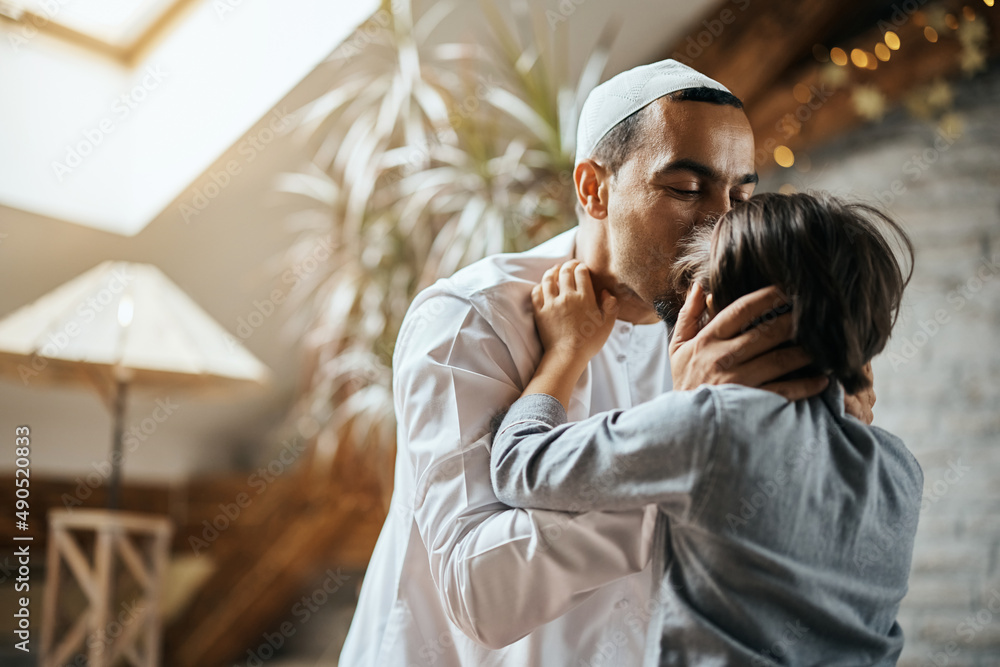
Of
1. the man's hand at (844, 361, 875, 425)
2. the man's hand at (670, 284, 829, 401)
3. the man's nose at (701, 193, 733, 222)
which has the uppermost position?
the man's nose at (701, 193, 733, 222)

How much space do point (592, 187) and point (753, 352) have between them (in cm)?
55

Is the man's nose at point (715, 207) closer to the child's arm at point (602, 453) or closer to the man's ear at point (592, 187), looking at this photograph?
the man's ear at point (592, 187)

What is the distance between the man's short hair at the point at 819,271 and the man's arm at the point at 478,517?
11.3 inches

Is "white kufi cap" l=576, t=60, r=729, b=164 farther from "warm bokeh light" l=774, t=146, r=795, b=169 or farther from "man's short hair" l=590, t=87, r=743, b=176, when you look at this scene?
"warm bokeh light" l=774, t=146, r=795, b=169

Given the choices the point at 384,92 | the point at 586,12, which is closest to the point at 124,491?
the point at 384,92

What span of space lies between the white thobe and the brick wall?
1.70 meters

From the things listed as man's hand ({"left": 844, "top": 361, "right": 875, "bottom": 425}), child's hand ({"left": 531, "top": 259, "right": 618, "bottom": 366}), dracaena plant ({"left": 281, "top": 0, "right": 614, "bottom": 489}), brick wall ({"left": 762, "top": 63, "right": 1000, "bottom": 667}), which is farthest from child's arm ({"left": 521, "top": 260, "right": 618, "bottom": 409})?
brick wall ({"left": 762, "top": 63, "right": 1000, "bottom": 667})

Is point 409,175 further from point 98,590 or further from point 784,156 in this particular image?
point 98,590

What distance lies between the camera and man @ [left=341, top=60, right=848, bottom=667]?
995 mm

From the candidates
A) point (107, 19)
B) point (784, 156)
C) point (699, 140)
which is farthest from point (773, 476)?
point (107, 19)

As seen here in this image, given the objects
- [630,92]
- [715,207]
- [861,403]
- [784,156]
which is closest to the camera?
[861,403]

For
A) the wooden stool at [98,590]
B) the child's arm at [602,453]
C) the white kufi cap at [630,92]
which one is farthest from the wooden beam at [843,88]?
the wooden stool at [98,590]

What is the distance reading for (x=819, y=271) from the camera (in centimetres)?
93

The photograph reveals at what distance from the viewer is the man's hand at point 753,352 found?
36.5 inches
